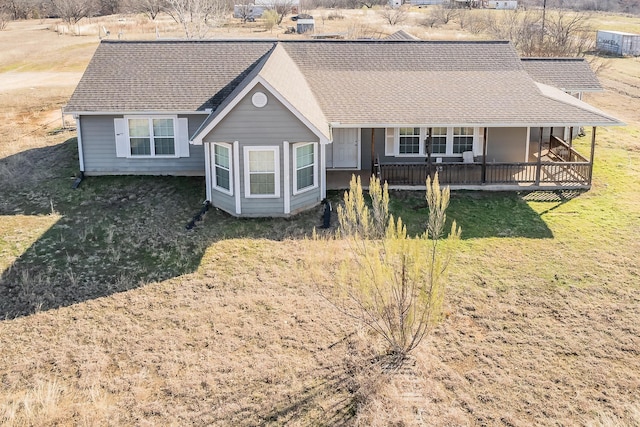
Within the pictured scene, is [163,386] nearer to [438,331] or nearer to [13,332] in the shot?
[13,332]

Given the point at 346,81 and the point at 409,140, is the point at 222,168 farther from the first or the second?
the point at 409,140

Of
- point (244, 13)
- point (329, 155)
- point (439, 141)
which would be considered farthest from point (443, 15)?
point (329, 155)

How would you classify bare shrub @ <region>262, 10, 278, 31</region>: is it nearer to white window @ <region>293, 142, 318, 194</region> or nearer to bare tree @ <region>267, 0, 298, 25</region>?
bare tree @ <region>267, 0, 298, 25</region>

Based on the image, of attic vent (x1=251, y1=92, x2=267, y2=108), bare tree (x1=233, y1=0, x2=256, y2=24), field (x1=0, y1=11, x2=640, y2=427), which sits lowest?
field (x1=0, y1=11, x2=640, y2=427)

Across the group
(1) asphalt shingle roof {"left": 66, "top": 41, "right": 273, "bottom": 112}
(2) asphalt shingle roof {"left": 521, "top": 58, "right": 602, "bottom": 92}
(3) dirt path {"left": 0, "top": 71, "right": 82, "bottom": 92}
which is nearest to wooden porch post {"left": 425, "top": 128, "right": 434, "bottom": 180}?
(1) asphalt shingle roof {"left": 66, "top": 41, "right": 273, "bottom": 112}

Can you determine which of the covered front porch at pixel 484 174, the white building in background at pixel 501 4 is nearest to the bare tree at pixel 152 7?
the covered front porch at pixel 484 174

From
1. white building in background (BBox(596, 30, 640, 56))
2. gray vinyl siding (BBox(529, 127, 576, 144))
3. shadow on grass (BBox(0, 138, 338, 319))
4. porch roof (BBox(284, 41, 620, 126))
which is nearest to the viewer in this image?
shadow on grass (BBox(0, 138, 338, 319))
